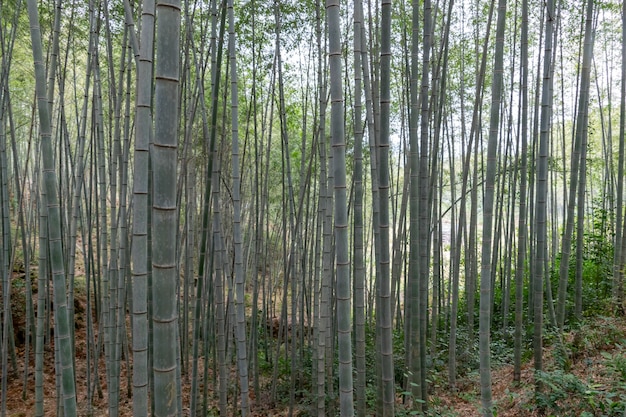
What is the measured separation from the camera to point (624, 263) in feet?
15.3

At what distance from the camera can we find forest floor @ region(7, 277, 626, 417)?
279cm

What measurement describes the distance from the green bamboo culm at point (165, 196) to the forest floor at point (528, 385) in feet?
7.93

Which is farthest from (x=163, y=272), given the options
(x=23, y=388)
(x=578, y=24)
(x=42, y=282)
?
(x=578, y=24)

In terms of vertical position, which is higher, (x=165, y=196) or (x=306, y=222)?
(x=165, y=196)

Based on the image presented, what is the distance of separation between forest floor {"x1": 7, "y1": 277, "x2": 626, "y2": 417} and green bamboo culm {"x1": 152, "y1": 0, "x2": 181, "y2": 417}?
242cm

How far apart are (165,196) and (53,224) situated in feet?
3.35

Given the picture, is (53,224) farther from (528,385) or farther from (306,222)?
(528,385)

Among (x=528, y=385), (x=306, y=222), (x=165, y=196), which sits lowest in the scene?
(x=528, y=385)

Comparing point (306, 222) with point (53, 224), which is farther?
point (306, 222)

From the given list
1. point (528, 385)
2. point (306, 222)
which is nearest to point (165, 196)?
point (306, 222)

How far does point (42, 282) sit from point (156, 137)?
264 centimetres

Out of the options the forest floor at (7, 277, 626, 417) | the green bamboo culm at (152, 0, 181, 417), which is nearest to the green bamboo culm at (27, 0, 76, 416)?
the green bamboo culm at (152, 0, 181, 417)

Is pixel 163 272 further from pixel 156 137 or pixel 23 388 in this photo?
pixel 23 388

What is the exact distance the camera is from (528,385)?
343cm
